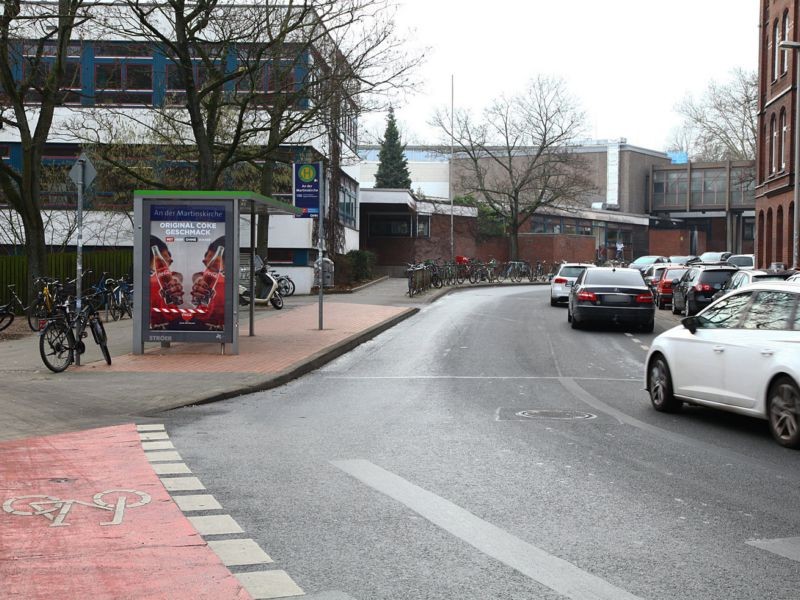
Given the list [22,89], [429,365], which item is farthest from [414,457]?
[22,89]

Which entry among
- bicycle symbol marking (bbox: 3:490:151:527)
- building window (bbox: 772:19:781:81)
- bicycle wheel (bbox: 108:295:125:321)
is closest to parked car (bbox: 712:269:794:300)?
bicycle wheel (bbox: 108:295:125:321)

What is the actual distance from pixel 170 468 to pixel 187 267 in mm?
9013

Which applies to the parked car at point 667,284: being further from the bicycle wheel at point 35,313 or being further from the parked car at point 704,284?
the bicycle wheel at point 35,313

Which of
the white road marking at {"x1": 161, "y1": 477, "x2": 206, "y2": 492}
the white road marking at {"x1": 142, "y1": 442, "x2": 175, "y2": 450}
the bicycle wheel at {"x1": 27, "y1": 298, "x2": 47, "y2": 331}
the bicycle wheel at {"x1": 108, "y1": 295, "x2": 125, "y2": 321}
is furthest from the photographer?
the bicycle wheel at {"x1": 108, "y1": 295, "x2": 125, "y2": 321}

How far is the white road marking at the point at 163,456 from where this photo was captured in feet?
27.4

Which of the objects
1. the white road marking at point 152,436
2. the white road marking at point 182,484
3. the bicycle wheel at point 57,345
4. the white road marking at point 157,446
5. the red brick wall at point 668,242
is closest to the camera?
the white road marking at point 182,484

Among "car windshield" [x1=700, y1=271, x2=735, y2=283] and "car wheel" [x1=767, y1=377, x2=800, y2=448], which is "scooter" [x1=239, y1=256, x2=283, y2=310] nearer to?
"car windshield" [x1=700, y1=271, x2=735, y2=283]

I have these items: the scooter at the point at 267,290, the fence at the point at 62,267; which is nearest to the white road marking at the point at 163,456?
the fence at the point at 62,267

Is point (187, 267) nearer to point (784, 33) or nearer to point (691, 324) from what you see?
point (691, 324)

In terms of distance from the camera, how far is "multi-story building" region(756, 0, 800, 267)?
44.4 m

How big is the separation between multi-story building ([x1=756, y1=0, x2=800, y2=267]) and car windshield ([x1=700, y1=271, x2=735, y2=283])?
676 inches

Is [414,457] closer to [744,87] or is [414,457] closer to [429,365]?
[429,365]

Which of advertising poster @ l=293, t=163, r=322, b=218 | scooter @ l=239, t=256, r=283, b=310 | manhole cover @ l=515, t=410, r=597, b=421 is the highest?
advertising poster @ l=293, t=163, r=322, b=218

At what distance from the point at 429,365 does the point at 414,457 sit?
8.22 m
